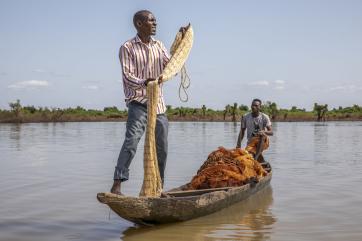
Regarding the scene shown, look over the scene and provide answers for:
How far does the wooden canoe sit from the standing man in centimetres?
24

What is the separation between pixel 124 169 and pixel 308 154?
407 inches

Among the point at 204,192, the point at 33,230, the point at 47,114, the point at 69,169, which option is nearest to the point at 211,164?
the point at 204,192

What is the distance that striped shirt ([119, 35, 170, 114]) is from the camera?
4.85 metres

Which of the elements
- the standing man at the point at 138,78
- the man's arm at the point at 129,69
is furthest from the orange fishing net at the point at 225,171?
the man's arm at the point at 129,69

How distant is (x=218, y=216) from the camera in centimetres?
589

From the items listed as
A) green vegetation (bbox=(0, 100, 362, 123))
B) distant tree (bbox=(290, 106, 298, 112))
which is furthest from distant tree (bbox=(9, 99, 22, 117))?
distant tree (bbox=(290, 106, 298, 112))

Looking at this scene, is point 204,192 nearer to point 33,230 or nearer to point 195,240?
point 195,240

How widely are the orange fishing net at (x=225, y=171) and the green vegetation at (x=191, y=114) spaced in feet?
138

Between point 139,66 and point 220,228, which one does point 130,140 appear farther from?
point 220,228

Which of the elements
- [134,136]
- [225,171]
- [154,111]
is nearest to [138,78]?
[154,111]

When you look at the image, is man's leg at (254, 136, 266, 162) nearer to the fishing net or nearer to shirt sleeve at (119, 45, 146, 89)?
the fishing net

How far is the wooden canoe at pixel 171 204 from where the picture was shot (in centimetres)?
470

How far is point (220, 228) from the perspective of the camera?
5340 millimetres

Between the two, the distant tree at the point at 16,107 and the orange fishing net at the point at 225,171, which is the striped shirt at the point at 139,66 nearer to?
the orange fishing net at the point at 225,171
